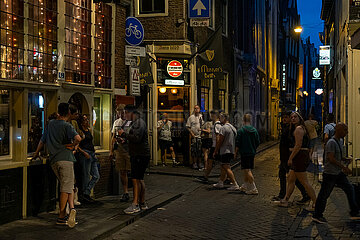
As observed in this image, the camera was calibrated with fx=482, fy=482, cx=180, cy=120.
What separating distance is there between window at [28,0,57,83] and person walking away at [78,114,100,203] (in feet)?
3.31

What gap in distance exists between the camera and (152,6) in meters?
17.0

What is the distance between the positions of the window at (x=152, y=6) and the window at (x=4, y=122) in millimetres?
9768

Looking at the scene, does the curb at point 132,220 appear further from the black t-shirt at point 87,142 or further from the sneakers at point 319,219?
the sneakers at point 319,219

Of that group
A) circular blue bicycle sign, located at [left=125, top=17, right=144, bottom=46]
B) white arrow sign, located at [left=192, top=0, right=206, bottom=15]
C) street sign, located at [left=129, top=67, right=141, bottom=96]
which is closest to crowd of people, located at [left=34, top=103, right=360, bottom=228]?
street sign, located at [left=129, top=67, right=141, bottom=96]

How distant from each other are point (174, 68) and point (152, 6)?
2.45 metres

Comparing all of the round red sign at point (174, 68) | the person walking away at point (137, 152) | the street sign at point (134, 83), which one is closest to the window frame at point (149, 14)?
the round red sign at point (174, 68)

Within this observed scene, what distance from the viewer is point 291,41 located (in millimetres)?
56594

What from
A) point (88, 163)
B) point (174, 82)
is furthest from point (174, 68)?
point (88, 163)

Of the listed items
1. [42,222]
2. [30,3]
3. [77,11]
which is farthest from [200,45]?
[42,222]

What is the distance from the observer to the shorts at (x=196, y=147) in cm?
1567

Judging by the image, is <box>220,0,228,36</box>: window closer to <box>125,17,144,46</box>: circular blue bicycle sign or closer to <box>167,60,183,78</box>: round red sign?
<box>167,60,183,78</box>: round red sign

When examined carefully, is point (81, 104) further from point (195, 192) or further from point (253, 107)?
point (253, 107)

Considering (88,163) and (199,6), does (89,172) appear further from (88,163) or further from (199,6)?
(199,6)

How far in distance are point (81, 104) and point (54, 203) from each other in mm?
2132
